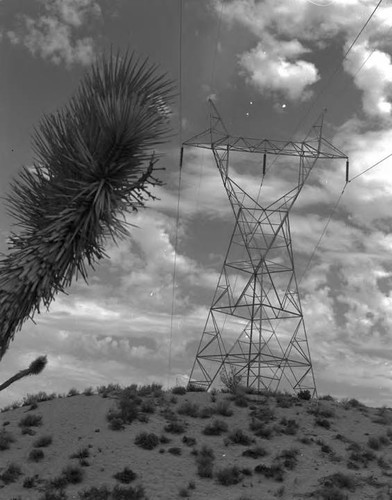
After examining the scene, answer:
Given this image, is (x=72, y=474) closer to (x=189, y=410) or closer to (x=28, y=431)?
(x=28, y=431)

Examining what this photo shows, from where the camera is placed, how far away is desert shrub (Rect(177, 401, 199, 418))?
85.0 feet

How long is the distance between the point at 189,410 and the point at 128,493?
26.1 ft

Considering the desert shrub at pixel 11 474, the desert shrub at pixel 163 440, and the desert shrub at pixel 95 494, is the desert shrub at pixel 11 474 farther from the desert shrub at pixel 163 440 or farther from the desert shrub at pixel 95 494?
the desert shrub at pixel 163 440

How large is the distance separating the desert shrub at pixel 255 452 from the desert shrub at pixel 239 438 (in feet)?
2.39

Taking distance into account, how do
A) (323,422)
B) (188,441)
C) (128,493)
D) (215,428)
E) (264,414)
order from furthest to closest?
1. (264,414)
2. (323,422)
3. (215,428)
4. (188,441)
5. (128,493)

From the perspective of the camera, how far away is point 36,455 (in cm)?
2191

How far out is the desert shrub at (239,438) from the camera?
23.4m

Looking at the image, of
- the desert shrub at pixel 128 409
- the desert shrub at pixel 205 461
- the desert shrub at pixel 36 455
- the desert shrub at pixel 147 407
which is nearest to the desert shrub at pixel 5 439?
the desert shrub at pixel 36 455

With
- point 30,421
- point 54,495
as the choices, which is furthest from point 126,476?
point 30,421

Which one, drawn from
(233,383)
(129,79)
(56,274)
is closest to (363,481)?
(233,383)

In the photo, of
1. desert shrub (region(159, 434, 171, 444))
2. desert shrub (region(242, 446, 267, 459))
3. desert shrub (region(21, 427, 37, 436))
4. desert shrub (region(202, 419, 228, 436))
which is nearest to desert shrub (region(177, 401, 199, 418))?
desert shrub (region(202, 419, 228, 436))

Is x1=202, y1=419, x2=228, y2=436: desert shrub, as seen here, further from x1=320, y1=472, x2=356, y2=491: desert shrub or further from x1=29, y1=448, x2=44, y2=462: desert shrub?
x1=29, y1=448, x2=44, y2=462: desert shrub

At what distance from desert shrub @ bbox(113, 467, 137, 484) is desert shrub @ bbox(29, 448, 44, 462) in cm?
347

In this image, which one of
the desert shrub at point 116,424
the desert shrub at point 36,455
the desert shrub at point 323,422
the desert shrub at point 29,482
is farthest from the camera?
the desert shrub at point 323,422
